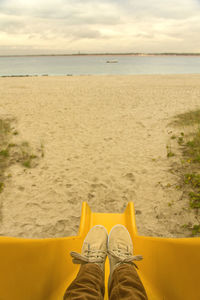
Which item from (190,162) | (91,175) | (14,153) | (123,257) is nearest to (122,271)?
(123,257)

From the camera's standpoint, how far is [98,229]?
2121mm

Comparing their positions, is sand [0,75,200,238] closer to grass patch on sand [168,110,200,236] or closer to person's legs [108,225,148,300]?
grass patch on sand [168,110,200,236]

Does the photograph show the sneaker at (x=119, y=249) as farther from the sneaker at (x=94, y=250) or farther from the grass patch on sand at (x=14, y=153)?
the grass patch on sand at (x=14, y=153)

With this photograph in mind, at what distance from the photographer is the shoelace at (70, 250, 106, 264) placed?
1634 mm

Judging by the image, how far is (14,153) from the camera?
17.6ft

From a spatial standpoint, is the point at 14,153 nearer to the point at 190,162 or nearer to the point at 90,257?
the point at 90,257

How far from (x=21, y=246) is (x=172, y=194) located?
3025 millimetres

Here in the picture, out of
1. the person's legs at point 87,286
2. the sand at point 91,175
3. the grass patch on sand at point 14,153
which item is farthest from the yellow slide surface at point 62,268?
the grass patch on sand at point 14,153

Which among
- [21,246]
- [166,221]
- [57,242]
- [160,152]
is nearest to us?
[21,246]

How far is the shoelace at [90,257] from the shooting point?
1.63 meters

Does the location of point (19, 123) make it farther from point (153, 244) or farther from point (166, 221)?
point (153, 244)

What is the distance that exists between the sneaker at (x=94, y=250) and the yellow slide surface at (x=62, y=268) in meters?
0.26

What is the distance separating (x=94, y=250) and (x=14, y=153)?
430cm

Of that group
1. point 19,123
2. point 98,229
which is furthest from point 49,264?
point 19,123
